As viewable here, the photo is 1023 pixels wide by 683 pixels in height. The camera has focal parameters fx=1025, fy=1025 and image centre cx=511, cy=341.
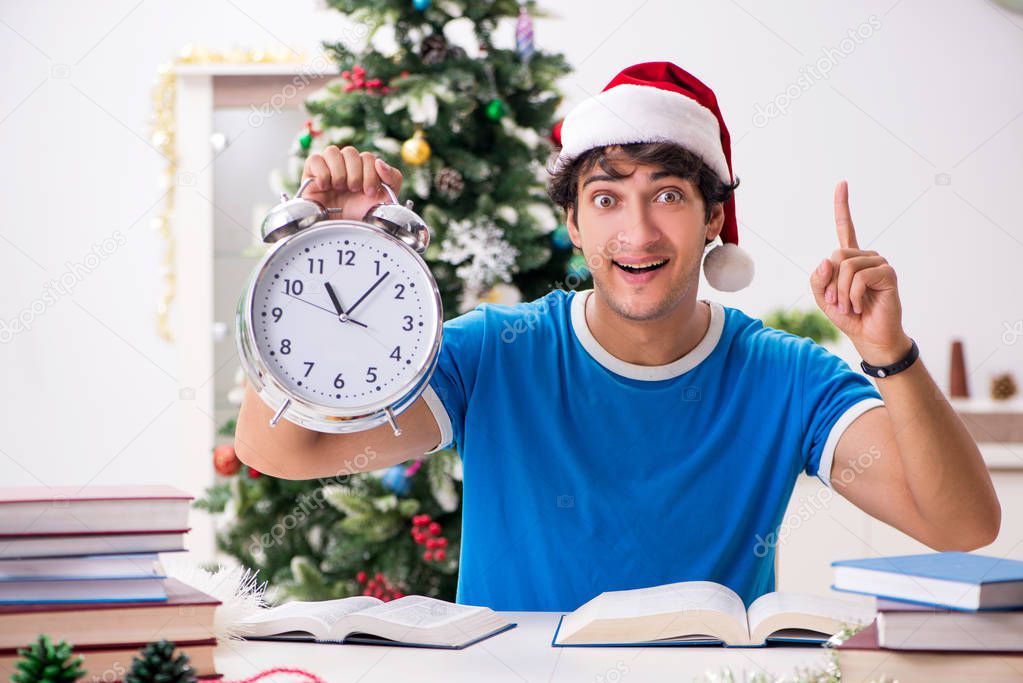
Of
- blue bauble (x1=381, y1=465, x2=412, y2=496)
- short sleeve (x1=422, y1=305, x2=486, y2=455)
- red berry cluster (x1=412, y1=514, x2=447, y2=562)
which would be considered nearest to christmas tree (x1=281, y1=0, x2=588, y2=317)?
blue bauble (x1=381, y1=465, x2=412, y2=496)

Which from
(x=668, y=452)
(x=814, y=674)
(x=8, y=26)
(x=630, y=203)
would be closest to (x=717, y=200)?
(x=630, y=203)

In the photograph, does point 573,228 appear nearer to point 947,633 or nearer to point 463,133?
point 947,633

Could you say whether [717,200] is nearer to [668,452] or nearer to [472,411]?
[668,452]

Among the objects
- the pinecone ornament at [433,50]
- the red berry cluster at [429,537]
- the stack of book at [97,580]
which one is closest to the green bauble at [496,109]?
the pinecone ornament at [433,50]

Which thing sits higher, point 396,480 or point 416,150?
point 416,150

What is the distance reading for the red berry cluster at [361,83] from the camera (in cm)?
309

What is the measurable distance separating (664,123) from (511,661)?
98 cm

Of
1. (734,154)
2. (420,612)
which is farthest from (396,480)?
(734,154)

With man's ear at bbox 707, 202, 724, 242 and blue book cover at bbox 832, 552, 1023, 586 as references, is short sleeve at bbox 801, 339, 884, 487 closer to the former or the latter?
man's ear at bbox 707, 202, 724, 242

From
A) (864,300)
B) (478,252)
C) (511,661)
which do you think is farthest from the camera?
(478,252)

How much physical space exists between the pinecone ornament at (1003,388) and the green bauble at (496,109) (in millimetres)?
2317

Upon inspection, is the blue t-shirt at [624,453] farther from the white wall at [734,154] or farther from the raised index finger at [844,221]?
the white wall at [734,154]

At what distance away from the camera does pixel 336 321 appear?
1.19 m

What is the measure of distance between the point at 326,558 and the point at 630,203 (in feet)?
6.10
